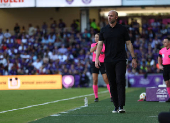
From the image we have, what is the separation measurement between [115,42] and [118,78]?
751 mm

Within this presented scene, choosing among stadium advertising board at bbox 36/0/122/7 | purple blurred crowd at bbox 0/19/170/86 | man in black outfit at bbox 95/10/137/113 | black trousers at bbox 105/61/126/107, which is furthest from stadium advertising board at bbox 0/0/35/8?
black trousers at bbox 105/61/126/107

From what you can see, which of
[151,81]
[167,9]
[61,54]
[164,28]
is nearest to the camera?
[151,81]

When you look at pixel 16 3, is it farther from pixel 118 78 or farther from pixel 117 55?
pixel 118 78

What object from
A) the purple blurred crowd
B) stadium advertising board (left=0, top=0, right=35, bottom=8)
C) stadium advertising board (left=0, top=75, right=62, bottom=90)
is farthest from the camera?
stadium advertising board (left=0, top=0, right=35, bottom=8)

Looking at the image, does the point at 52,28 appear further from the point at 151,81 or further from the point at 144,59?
the point at 151,81

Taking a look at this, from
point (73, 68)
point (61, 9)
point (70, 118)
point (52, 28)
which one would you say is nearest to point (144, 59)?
point (73, 68)

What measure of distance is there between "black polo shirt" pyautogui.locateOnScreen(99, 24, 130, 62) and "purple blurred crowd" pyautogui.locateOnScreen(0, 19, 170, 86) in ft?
56.7

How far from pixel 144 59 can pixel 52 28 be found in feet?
28.3

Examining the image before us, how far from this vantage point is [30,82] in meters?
26.0

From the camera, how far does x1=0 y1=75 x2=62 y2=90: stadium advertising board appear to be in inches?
1013

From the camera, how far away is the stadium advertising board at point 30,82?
25719 mm

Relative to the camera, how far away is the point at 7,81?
25859 mm

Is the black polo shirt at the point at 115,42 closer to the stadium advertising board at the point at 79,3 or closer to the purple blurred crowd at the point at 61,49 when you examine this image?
the purple blurred crowd at the point at 61,49

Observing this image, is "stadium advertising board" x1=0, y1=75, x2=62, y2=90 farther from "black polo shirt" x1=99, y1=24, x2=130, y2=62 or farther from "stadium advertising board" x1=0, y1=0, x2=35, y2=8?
"black polo shirt" x1=99, y1=24, x2=130, y2=62
